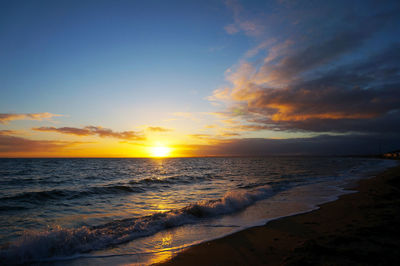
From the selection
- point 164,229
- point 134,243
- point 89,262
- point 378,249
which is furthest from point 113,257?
point 378,249

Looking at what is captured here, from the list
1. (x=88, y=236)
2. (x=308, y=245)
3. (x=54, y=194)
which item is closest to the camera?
(x=308, y=245)

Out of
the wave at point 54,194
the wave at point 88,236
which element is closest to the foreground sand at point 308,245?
the wave at point 88,236

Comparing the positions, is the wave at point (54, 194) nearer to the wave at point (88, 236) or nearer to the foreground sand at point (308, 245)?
the wave at point (88, 236)

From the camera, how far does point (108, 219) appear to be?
9859 millimetres

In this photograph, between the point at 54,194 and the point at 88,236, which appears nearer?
the point at 88,236

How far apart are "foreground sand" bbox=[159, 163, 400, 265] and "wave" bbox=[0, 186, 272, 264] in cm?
273

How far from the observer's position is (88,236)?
7355 mm

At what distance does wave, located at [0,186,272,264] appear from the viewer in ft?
20.5

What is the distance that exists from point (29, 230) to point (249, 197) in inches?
461

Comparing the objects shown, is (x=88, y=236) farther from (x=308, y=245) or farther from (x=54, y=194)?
(x=54, y=194)

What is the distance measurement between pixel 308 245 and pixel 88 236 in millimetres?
6835

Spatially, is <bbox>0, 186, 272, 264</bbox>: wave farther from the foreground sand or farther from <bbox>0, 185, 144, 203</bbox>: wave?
<bbox>0, 185, 144, 203</bbox>: wave

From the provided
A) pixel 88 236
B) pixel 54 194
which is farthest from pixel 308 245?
pixel 54 194

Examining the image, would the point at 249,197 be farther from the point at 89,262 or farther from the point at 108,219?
the point at 89,262
